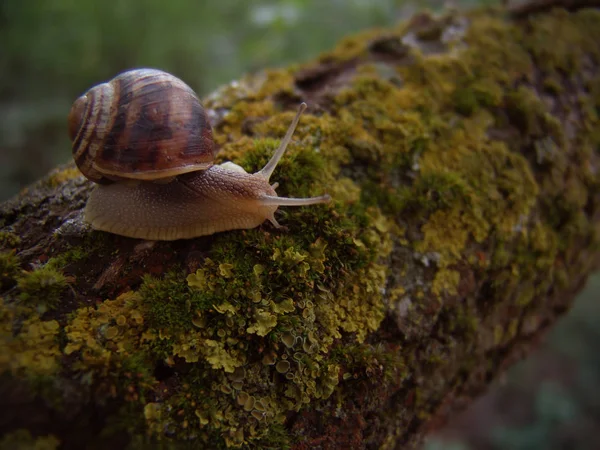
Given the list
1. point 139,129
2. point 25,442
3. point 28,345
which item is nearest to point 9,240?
point 28,345

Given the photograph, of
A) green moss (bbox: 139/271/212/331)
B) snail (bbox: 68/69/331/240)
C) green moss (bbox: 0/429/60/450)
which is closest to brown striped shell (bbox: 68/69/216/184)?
snail (bbox: 68/69/331/240)

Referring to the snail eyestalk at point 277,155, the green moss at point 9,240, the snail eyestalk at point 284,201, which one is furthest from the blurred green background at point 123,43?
the green moss at point 9,240

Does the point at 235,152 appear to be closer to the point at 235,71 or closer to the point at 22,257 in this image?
the point at 22,257

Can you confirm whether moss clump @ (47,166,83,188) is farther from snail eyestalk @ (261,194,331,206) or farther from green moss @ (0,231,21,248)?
snail eyestalk @ (261,194,331,206)

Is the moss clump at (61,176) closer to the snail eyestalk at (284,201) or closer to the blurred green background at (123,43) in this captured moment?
the snail eyestalk at (284,201)

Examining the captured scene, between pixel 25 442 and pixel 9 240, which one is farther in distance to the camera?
pixel 9 240

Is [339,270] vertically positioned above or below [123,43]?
below

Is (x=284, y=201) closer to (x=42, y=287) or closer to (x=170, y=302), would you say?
(x=170, y=302)

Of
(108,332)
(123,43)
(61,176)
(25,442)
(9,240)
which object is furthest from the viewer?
(123,43)
